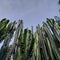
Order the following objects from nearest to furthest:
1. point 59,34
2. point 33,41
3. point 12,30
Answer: point 33,41, point 59,34, point 12,30

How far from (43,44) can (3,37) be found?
411 cm

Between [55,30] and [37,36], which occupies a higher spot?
[55,30]

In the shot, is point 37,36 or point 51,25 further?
point 51,25

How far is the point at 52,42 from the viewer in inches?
576

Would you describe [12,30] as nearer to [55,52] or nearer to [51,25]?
[51,25]

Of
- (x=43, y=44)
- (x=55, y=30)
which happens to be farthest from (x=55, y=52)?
(x=55, y=30)

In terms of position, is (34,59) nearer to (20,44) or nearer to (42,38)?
(20,44)

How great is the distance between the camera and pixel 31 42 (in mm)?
13875

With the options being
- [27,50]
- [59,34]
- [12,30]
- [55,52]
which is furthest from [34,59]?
[12,30]

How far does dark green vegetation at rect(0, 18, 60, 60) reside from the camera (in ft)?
43.2

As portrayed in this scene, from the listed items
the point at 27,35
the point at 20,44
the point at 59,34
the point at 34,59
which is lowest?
the point at 34,59

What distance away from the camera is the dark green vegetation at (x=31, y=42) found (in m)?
13.2

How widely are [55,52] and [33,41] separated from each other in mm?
1750

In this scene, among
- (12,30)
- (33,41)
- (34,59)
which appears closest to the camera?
(34,59)
